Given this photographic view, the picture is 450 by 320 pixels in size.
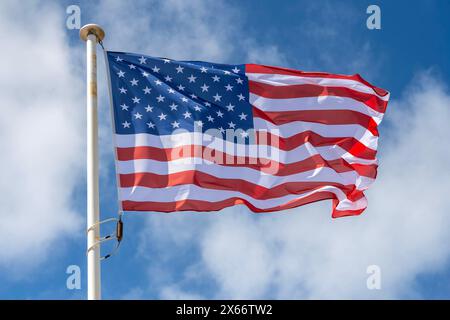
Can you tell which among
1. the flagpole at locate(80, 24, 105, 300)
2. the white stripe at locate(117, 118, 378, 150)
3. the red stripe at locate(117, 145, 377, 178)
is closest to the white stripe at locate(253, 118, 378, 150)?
the white stripe at locate(117, 118, 378, 150)

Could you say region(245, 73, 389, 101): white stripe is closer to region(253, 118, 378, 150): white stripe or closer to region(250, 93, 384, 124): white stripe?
region(250, 93, 384, 124): white stripe

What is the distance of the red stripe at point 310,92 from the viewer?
15625 millimetres

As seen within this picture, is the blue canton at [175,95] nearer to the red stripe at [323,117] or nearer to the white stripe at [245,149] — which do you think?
the white stripe at [245,149]

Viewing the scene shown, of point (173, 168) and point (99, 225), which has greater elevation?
point (173, 168)

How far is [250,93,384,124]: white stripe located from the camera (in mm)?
15531

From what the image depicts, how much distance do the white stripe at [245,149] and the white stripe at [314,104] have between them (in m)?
0.81

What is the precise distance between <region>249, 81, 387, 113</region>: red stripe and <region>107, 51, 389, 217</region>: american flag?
2 cm

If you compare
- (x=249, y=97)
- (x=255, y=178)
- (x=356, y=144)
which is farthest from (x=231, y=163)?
(x=356, y=144)

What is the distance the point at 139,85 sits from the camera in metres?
14.4

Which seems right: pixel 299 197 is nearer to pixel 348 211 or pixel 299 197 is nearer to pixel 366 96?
pixel 348 211

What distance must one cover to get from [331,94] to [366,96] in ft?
2.27

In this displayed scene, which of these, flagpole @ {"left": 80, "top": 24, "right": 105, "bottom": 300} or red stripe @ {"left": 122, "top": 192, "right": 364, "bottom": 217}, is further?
red stripe @ {"left": 122, "top": 192, "right": 364, "bottom": 217}

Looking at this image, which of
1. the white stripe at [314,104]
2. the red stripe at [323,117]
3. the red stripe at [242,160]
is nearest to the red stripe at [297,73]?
the white stripe at [314,104]

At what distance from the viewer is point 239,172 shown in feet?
47.2
